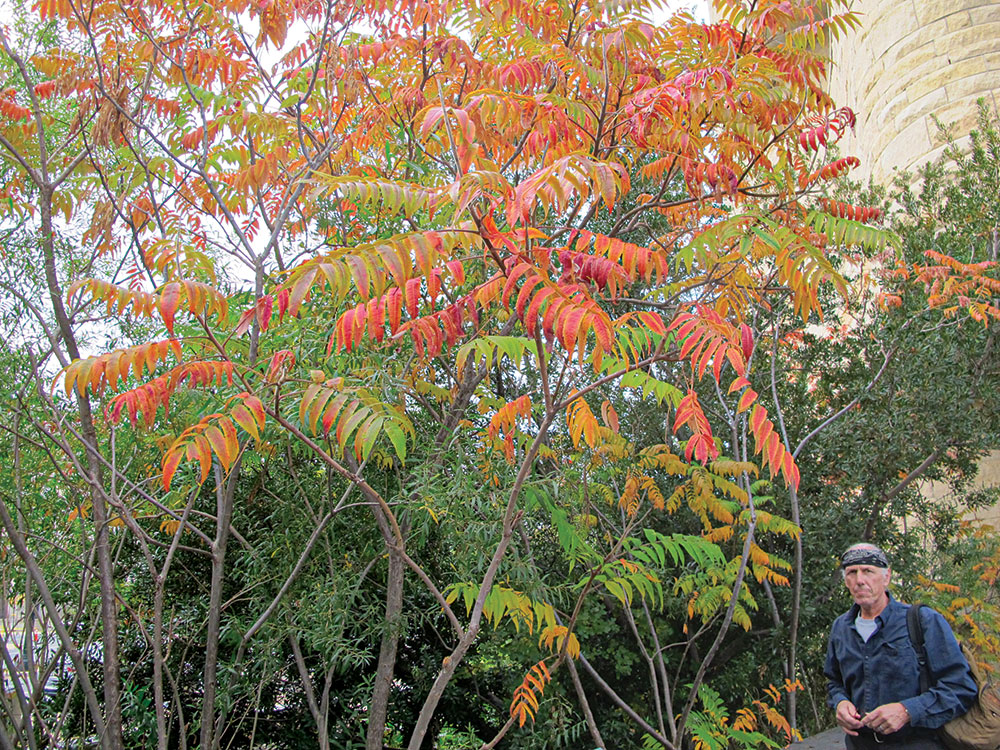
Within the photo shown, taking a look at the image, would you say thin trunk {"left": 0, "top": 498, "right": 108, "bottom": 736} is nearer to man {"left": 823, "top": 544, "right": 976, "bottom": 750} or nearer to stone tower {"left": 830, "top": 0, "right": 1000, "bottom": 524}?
man {"left": 823, "top": 544, "right": 976, "bottom": 750}

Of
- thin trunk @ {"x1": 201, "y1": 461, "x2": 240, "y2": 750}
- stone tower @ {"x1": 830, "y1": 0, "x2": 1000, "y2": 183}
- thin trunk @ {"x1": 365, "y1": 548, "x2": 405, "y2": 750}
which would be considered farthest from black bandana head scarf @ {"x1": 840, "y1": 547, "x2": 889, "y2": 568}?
stone tower @ {"x1": 830, "y1": 0, "x2": 1000, "y2": 183}

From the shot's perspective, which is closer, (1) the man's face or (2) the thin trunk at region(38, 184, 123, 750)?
(1) the man's face

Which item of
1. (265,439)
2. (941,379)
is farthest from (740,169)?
(941,379)

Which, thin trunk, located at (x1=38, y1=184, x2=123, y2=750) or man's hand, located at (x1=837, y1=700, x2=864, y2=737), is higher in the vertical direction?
thin trunk, located at (x1=38, y1=184, x2=123, y2=750)

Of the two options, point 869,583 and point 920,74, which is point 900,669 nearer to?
point 869,583

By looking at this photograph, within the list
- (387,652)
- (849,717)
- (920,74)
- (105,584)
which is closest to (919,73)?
(920,74)

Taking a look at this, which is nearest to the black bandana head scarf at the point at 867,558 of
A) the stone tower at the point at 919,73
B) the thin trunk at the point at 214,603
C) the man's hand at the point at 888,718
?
the man's hand at the point at 888,718

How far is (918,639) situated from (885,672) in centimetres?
20

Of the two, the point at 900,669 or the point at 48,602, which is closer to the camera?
the point at 900,669

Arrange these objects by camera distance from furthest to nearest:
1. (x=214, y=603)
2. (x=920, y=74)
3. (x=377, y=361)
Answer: (x=920, y=74) → (x=377, y=361) → (x=214, y=603)

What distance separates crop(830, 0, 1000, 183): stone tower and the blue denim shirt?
9001 mm

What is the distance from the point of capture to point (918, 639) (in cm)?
324

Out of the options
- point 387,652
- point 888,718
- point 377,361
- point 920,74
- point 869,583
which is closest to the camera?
point 888,718

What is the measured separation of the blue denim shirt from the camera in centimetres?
310
